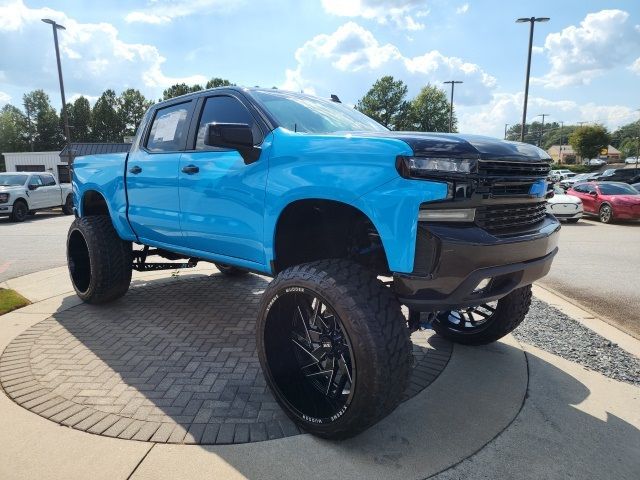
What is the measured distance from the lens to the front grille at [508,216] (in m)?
2.30

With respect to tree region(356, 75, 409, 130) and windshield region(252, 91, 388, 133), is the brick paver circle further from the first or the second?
tree region(356, 75, 409, 130)

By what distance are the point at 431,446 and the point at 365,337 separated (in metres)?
0.85

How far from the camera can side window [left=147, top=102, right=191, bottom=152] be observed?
3893 mm

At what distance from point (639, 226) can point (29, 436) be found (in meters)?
16.7

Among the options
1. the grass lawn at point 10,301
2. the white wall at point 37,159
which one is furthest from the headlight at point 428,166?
the white wall at point 37,159

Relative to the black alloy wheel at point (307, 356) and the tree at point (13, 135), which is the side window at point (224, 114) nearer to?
the black alloy wheel at point (307, 356)

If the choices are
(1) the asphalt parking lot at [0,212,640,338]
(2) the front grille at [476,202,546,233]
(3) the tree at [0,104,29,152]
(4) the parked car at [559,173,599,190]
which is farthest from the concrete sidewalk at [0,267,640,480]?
(3) the tree at [0,104,29,152]

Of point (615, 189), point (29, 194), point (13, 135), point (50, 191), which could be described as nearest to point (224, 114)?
point (29, 194)

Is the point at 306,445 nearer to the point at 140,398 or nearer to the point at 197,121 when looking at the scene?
the point at 140,398

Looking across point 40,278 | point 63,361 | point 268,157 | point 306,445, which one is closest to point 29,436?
point 63,361

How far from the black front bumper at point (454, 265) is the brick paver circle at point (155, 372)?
1.14m

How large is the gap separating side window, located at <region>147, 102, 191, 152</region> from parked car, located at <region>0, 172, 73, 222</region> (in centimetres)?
1350

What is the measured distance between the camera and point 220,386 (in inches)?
126

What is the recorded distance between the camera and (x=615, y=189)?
1581 centimetres
